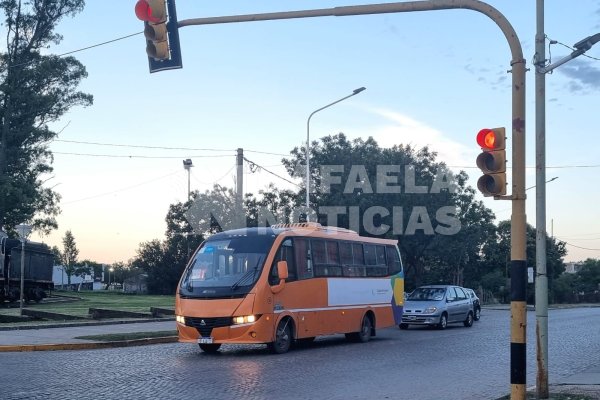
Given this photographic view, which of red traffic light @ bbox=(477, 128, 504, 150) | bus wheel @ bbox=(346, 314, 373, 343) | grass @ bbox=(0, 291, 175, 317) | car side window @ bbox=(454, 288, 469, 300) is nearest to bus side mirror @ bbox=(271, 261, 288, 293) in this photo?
bus wheel @ bbox=(346, 314, 373, 343)

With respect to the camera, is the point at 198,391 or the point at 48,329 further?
the point at 48,329

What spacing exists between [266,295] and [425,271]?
33379 mm

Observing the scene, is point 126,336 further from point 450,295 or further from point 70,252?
point 70,252

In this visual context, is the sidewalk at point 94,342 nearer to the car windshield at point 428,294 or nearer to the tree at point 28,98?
the car windshield at point 428,294

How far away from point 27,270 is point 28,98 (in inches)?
417

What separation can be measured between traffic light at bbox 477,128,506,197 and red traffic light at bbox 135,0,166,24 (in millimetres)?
4931

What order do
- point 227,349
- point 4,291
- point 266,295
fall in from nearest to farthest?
point 266,295 → point 227,349 → point 4,291

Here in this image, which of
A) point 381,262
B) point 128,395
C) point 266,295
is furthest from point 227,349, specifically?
point 128,395

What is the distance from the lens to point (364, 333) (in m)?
23.1

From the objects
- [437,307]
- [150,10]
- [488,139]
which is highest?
[150,10]

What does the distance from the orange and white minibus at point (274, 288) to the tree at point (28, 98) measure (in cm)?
2984

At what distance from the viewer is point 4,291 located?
4103 cm

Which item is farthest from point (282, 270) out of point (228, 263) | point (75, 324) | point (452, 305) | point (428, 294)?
point (452, 305)

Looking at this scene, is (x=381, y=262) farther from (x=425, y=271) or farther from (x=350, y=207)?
(x=425, y=271)
